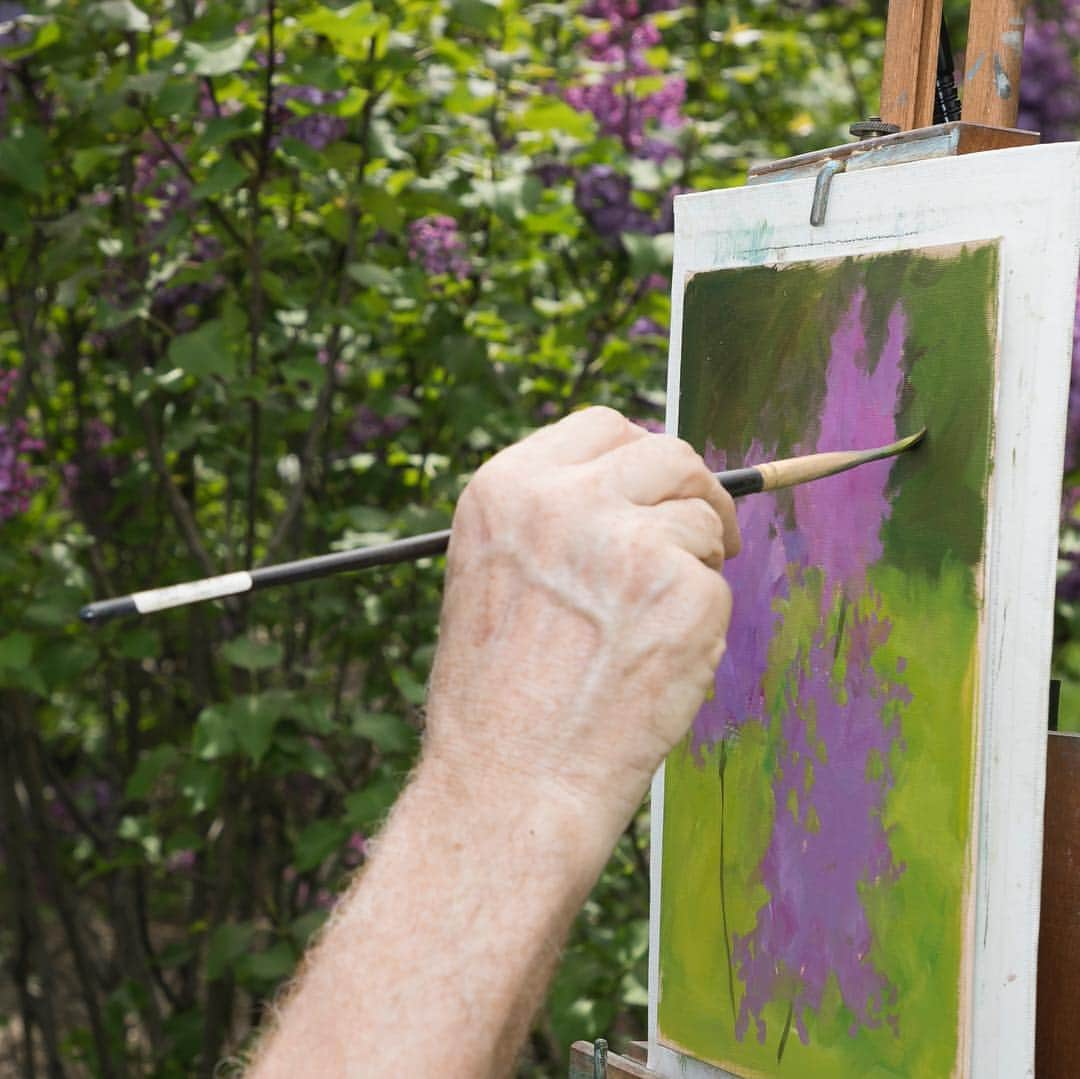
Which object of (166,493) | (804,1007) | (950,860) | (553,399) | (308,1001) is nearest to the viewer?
(308,1001)

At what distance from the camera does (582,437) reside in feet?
2.99

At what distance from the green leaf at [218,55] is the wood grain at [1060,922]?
4.72 feet

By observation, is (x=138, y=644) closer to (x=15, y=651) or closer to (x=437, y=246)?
(x=15, y=651)

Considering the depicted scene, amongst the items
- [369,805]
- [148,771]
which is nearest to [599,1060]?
[369,805]

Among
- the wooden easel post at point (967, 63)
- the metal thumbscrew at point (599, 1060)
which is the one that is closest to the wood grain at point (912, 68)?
the wooden easel post at point (967, 63)

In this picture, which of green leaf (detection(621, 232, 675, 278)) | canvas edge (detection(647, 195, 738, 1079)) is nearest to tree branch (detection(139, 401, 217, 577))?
green leaf (detection(621, 232, 675, 278))

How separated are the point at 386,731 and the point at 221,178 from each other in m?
0.85

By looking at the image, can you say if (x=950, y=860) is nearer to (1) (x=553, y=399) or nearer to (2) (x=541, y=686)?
(2) (x=541, y=686)

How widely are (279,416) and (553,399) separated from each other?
53 centimetres

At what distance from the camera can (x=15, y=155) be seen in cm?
221

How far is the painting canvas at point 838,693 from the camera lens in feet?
3.47

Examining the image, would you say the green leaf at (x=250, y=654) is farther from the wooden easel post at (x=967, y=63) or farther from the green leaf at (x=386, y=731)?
the wooden easel post at (x=967, y=63)

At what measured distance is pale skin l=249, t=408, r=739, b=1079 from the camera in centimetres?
82

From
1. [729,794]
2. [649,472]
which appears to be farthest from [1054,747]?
[649,472]
